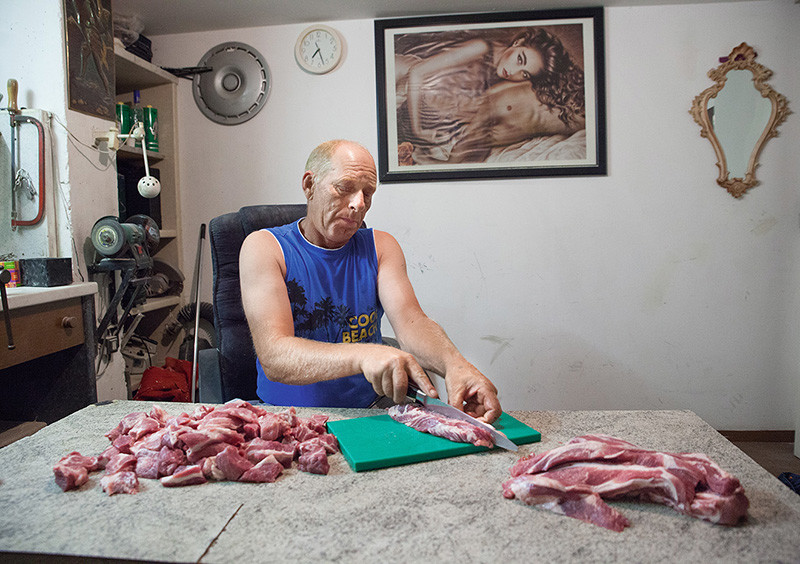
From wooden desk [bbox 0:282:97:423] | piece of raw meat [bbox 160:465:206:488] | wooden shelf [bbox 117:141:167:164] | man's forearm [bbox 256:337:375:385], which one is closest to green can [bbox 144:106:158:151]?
wooden shelf [bbox 117:141:167:164]

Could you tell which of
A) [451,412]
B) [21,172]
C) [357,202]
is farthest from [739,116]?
[21,172]

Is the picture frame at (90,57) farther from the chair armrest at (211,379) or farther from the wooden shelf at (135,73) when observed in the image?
the chair armrest at (211,379)

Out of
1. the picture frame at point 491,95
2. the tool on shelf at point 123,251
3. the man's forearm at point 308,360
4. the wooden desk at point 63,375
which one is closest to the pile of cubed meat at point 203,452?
the man's forearm at point 308,360

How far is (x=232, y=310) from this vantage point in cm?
193

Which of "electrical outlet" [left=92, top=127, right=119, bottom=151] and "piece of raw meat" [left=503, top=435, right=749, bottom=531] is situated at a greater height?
"electrical outlet" [left=92, top=127, right=119, bottom=151]

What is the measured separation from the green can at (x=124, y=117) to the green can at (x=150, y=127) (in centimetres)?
16

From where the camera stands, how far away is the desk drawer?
6.19 feet

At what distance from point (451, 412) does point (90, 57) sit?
2313 mm

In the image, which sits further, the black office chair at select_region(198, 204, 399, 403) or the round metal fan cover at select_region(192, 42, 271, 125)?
the round metal fan cover at select_region(192, 42, 271, 125)

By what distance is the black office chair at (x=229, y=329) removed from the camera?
1.89m

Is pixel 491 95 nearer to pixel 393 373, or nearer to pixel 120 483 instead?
pixel 393 373

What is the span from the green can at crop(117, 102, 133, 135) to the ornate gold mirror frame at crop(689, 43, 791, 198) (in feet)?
10.1

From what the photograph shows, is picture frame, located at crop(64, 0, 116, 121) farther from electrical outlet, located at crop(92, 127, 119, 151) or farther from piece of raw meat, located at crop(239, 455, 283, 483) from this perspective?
piece of raw meat, located at crop(239, 455, 283, 483)

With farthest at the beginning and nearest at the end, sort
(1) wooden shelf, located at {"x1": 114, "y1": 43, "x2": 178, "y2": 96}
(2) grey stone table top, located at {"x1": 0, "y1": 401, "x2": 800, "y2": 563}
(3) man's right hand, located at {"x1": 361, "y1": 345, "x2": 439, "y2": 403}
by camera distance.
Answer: (1) wooden shelf, located at {"x1": 114, "y1": 43, "x2": 178, "y2": 96}, (3) man's right hand, located at {"x1": 361, "y1": 345, "x2": 439, "y2": 403}, (2) grey stone table top, located at {"x1": 0, "y1": 401, "x2": 800, "y2": 563}
